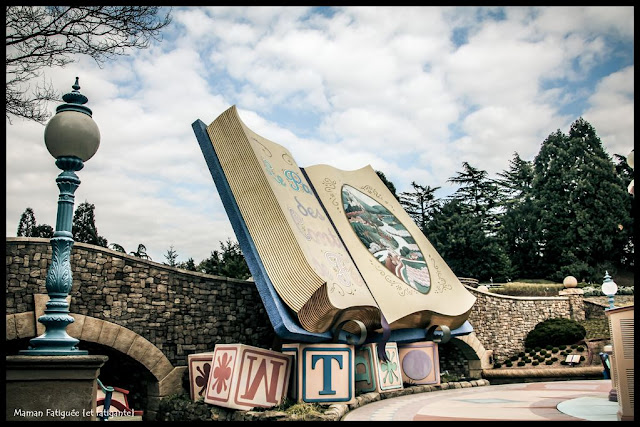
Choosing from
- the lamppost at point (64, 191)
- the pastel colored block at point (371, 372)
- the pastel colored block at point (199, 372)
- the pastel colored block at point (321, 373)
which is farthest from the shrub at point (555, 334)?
the lamppost at point (64, 191)

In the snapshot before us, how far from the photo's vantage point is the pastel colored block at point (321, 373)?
9508mm

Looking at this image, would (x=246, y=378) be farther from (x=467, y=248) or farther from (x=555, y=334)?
(x=467, y=248)

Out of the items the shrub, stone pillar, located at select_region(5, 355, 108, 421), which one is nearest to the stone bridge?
stone pillar, located at select_region(5, 355, 108, 421)

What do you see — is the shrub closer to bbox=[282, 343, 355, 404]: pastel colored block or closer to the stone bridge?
the stone bridge

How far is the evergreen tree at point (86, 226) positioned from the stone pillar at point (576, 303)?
2083 centimetres

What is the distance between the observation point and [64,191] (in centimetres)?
450

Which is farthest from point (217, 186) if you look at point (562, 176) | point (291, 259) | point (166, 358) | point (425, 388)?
point (562, 176)

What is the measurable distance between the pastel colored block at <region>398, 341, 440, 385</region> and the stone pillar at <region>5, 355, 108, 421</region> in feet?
31.4

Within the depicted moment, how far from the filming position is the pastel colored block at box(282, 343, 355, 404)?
9.51 m

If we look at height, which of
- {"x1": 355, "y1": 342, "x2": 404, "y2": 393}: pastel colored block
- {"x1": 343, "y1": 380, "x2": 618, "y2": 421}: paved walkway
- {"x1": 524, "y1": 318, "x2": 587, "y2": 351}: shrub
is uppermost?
{"x1": 524, "y1": 318, "x2": 587, "y2": 351}: shrub

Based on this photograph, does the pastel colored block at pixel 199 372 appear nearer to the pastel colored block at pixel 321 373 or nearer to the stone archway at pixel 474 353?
the pastel colored block at pixel 321 373

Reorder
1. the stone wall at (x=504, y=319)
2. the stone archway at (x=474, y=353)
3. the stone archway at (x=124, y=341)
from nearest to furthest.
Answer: the stone archway at (x=124, y=341), the stone archway at (x=474, y=353), the stone wall at (x=504, y=319)

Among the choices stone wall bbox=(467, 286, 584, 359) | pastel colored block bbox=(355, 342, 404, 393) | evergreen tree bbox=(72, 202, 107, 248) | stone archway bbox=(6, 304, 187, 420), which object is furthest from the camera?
evergreen tree bbox=(72, 202, 107, 248)

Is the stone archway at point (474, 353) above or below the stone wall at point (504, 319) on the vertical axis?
below
